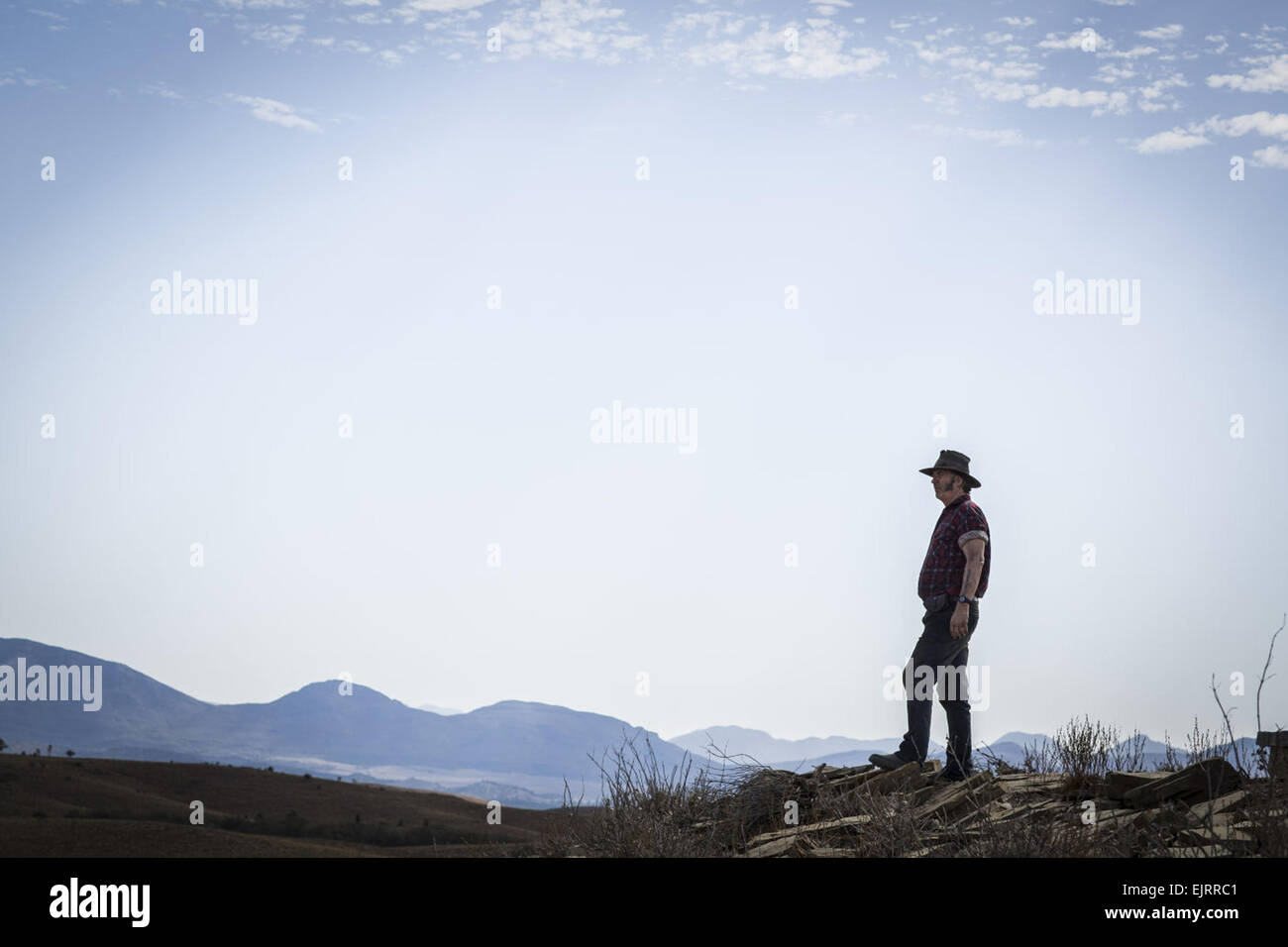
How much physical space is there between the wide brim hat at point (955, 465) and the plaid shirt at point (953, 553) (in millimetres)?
246

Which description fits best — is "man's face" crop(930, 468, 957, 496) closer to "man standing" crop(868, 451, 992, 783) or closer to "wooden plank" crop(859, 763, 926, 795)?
"man standing" crop(868, 451, 992, 783)

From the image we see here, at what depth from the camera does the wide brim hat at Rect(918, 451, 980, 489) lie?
10.7 meters

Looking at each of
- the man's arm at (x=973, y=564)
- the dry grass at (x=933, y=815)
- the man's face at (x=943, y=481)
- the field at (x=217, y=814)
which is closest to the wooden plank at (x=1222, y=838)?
the dry grass at (x=933, y=815)

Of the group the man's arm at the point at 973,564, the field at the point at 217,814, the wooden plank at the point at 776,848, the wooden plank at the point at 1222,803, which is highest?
the man's arm at the point at 973,564

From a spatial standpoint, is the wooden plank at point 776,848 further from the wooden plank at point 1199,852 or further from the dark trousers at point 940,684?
the wooden plank at point 1199,852

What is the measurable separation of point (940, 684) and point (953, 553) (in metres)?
1.17

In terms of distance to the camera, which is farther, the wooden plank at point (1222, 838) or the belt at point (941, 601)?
the belt at point (941, 601)

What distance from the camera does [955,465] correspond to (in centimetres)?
1077

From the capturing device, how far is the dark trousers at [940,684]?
10281 millimetres

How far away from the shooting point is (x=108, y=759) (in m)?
31.2

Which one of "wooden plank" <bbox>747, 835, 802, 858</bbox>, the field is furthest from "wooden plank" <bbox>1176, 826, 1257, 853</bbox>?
the field
